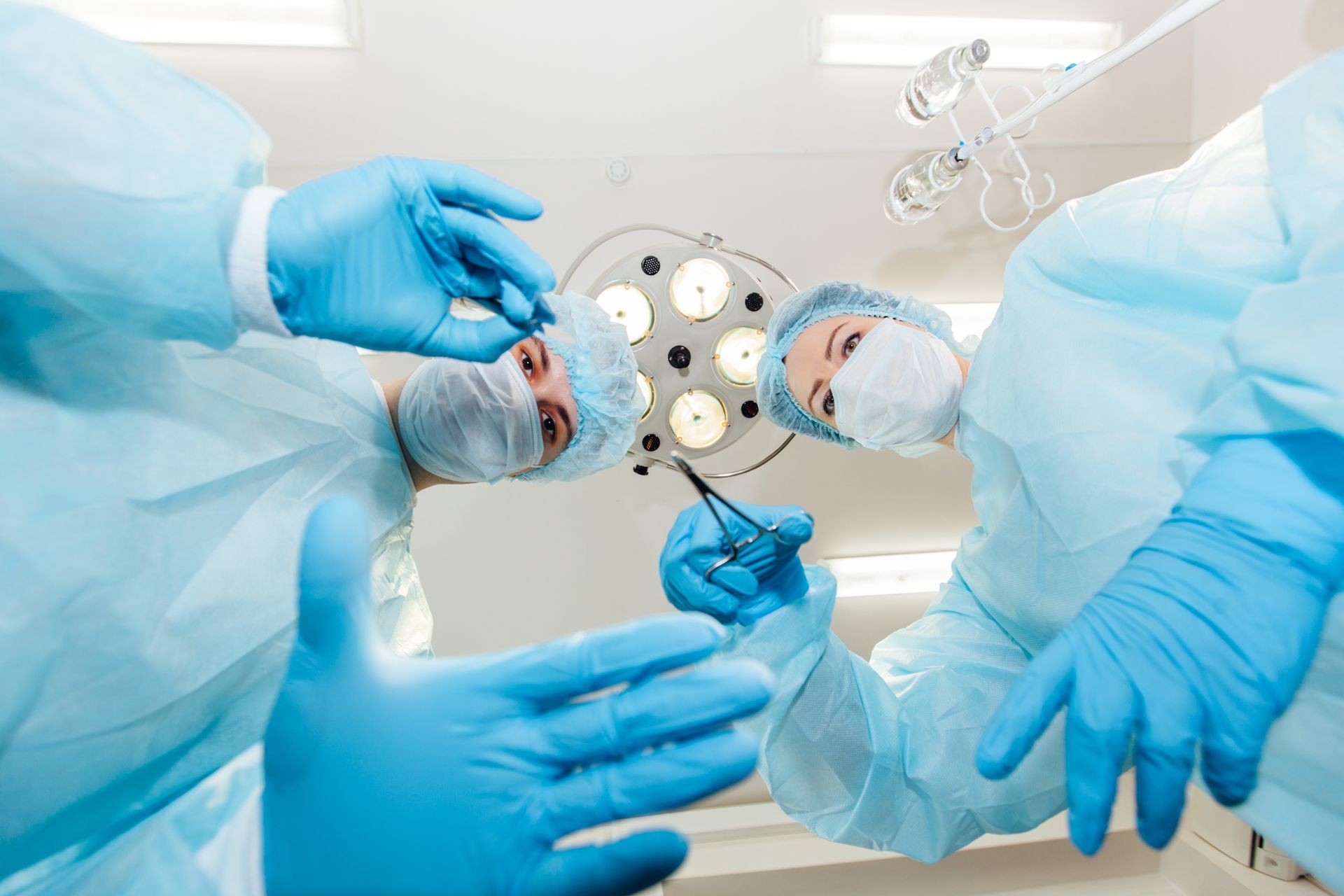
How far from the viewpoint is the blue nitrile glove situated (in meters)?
0.75

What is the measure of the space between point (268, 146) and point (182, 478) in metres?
0.47

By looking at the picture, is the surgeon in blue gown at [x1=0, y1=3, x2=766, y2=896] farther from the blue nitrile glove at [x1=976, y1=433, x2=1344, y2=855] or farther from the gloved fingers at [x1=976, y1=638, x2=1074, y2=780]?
the blue nitrile glove at [x1=976, y1=433, x2=1344, y2=855]

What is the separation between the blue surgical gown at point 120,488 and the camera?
712 millimetres

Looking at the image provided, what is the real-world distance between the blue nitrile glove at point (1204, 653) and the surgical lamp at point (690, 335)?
3.39ft

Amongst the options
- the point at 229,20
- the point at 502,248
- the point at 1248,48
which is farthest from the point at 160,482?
the point at 1248,48

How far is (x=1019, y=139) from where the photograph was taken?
2072mm

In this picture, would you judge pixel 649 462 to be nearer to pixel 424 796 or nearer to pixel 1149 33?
pixel 424 796

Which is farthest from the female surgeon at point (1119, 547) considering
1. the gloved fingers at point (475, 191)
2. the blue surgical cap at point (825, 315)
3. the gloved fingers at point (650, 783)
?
the gloved fingers at point (475, 191)

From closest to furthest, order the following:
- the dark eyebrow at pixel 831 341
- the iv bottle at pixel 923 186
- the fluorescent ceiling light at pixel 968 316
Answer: the dark eyebrow at pixel 831 341 → the iv bottle at pixel 923 186 → the fluorescent ceiling light at pixel 968 316

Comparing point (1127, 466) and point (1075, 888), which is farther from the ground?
point (1127, 466)

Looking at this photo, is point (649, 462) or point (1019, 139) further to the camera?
point (1019, 139)

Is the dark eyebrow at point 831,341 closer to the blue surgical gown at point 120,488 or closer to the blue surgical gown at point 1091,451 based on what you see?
the blue surgical gown at point 1091,451

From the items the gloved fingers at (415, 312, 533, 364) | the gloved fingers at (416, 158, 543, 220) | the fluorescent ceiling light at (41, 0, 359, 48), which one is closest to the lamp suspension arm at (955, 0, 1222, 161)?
the gloved fingers at (416, 158, 543, 220)

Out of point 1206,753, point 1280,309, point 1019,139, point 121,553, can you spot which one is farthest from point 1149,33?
point 121,553
